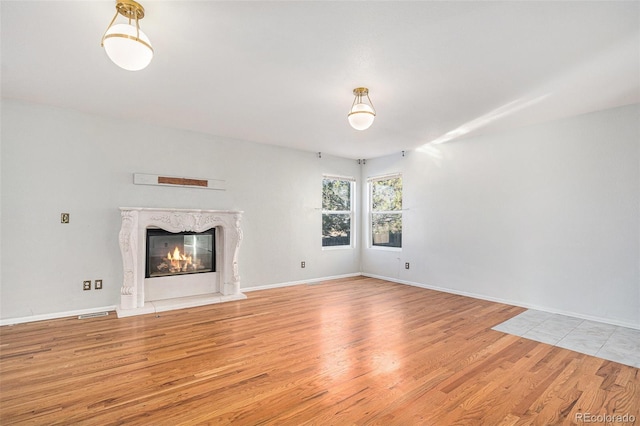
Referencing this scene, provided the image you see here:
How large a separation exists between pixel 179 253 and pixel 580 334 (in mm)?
5174

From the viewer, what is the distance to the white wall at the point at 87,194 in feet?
12.1

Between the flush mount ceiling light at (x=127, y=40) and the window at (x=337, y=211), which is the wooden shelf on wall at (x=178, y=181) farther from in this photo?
the flush mount ceiling light at (x=127, y=40)

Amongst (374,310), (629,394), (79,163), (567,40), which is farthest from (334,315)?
(79,163)

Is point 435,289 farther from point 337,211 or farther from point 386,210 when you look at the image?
point 337,211

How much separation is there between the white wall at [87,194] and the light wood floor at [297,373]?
20.7 inches

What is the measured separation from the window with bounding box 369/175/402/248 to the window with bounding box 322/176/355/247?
0.49 metres

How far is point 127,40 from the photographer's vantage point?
6.50 ft

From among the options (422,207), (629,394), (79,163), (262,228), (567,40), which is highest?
(567,40)

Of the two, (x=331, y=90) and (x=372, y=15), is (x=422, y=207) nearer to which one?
(x=331, y=90)

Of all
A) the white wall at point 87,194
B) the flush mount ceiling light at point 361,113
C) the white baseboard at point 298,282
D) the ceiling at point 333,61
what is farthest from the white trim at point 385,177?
the flush mount ceiling light at point 361,113

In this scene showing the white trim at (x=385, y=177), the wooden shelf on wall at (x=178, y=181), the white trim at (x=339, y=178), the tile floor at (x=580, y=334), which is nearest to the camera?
the tile floor at (x=580, y=334)

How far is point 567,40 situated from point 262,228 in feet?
15.0

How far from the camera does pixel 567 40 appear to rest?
2375 millimetres

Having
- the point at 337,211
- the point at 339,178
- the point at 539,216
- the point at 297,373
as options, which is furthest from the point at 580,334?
the point at 339,178
